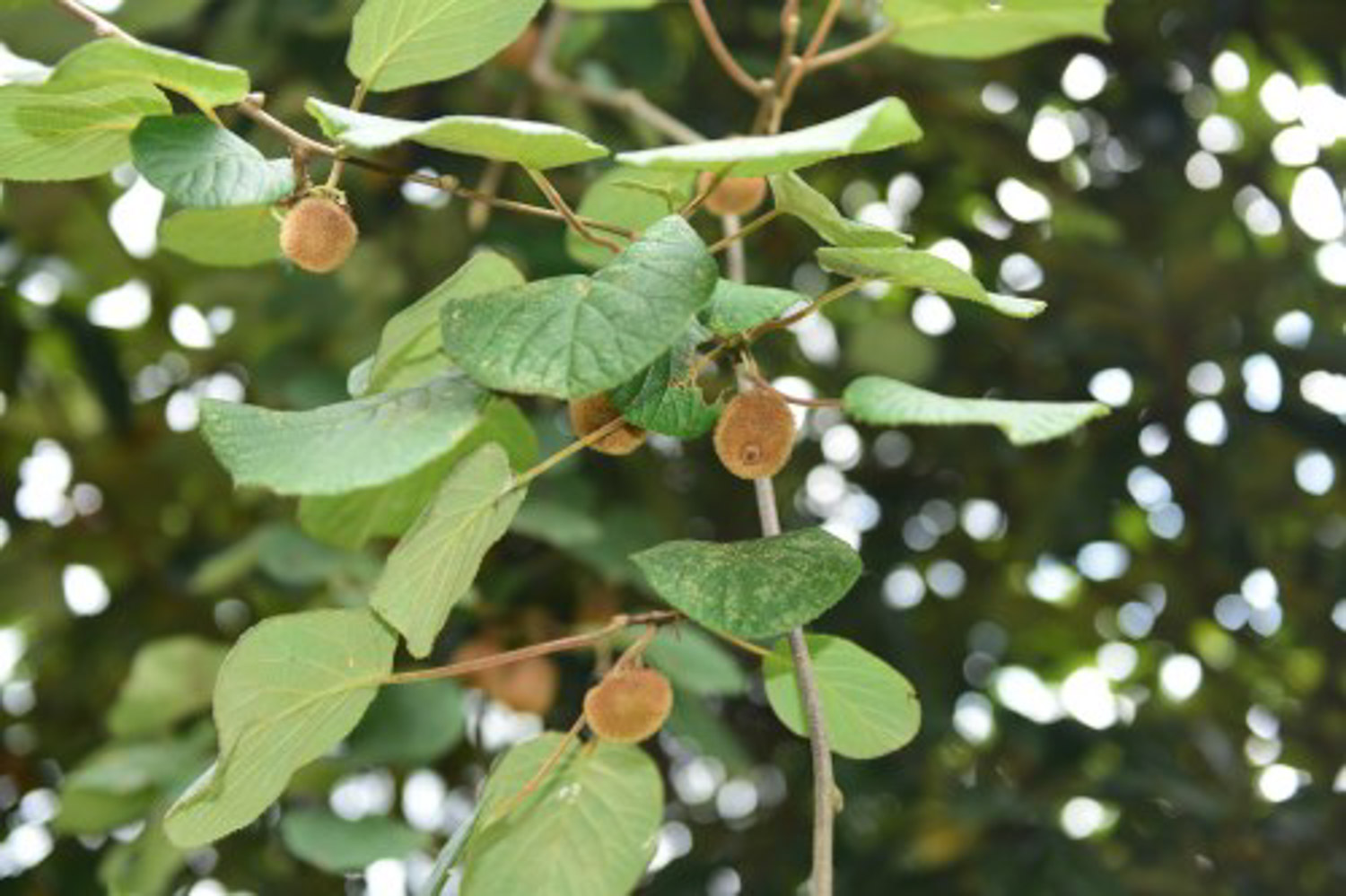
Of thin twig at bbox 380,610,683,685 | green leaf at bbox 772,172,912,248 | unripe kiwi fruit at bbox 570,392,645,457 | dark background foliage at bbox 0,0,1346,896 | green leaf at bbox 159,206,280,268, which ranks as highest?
green leaf at bbox 772,172,912,248

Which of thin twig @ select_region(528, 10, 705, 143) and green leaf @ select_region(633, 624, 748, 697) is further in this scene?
→ green leaf @ select_region(633, 624, 748, 697)

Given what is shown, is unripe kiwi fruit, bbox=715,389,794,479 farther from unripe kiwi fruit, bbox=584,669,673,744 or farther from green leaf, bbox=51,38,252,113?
green leaf, bbox=51,38,252,113

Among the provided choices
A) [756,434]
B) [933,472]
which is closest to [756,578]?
[756,434]

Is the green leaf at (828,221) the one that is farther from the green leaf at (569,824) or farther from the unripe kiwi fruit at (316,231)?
the green leaf at (569,824)

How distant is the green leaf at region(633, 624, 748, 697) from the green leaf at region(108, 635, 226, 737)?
1.28 ft

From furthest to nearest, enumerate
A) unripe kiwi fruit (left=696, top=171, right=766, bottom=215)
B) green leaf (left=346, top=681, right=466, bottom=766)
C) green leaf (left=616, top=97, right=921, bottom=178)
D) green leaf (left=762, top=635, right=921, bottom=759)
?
green leaf (left=346, top=681, right=466, bottom=766) < unripe kiwi fruit (left=696, top=171, right=766, bottom=215) < green leaf (left=762, top=635, right=921, bottom=759) < green leaf (left=616, top=97, right=921, bottom=178)

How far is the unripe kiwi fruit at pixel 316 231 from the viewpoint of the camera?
26.4 inches

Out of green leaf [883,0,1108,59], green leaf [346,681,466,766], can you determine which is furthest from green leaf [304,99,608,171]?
green leaf [346,681,466,766]

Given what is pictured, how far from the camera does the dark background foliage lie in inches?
66.9

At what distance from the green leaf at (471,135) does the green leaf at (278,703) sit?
0.22 meters

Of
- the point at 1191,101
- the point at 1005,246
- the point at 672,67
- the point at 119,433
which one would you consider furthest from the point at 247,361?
the point at 1191,101

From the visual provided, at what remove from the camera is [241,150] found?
65cm

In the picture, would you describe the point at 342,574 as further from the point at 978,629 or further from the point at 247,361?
the point at 978,629

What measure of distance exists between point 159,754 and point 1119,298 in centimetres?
100
